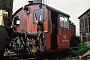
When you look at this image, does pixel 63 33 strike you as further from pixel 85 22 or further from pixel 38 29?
pixel 85 22

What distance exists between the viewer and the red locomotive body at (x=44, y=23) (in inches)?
338

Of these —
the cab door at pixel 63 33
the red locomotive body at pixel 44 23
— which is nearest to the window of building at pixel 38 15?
the red locomotive body at pixel 44 23

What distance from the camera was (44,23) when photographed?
8.61 m

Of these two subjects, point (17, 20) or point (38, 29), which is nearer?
point (38, 29)

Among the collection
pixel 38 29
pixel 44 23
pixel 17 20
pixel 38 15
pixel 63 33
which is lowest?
pixel 63 33

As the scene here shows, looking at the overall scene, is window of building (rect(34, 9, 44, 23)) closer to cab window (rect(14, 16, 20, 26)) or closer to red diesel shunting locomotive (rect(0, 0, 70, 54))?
red diesel shunting locomotive (rect(0, 0, 70, 54))

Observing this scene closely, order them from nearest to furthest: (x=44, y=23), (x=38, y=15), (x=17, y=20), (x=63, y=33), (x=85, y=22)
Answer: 1. (x=44, y=23)
2. (x=38, y=15)
3. (x=17, y=20)
4. (x=63, y=33)
5. (x=85, y=22)

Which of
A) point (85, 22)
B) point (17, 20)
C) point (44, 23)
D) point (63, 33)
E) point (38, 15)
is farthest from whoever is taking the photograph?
point (85, 22)

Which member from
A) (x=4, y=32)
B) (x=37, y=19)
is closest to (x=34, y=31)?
(x=37, y=19)

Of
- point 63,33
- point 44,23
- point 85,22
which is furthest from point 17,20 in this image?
point 85,22

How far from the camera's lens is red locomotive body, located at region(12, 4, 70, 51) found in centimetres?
858

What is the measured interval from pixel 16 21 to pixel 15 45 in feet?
8.53

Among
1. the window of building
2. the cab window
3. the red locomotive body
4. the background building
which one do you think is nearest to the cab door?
the red locomotive body

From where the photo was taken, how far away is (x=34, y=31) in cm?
884
